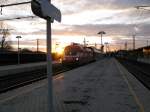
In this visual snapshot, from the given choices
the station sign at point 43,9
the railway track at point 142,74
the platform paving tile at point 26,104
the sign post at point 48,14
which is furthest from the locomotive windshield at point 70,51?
the station sign at point 43,9

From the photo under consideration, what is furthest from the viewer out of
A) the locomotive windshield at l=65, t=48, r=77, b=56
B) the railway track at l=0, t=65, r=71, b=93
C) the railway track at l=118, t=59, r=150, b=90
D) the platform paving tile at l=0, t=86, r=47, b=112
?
the locomotive windshield at l=65, t=48, r=77, b=56

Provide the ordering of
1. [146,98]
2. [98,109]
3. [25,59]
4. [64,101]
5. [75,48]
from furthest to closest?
[25,59] < [75,48] < [146,98] < [64,101] < [98,109]

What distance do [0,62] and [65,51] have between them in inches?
460

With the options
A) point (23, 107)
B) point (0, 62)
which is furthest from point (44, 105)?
point (0, 62)

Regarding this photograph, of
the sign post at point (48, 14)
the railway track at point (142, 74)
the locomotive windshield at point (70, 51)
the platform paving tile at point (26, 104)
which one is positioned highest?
the sign post at point (48, 14)

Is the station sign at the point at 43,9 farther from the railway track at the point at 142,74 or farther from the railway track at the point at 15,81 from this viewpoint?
the railway track at the point at 142,74

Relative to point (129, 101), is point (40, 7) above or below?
above

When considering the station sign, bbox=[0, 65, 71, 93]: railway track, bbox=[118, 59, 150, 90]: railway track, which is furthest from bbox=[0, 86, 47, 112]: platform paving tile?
bbox=[118, 59, 150, 90]: railway track

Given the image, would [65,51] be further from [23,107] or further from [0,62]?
[23,107]

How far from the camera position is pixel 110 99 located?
14.7 metres

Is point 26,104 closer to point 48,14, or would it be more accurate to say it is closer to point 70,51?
point 48,14

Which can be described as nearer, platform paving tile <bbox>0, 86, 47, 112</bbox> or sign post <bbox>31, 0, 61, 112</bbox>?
sign post <bbox>31, 0, 61, 112</bbox>

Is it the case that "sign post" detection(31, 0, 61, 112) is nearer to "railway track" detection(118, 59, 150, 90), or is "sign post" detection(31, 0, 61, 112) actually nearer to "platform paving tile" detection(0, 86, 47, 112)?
"platform paving tile" detection(0, 86, 47, 112)

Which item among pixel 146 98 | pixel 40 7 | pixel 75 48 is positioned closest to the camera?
pixel 40 7
